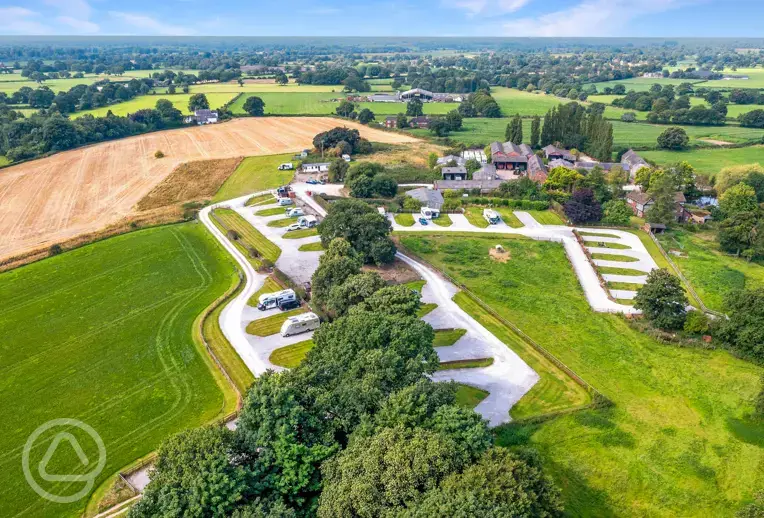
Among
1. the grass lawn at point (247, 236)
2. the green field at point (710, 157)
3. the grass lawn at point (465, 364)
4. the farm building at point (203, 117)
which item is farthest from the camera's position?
the farm building at point (203, 117)

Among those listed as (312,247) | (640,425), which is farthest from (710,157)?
(640,425)

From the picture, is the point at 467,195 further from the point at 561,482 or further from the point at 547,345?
the point at 561,482

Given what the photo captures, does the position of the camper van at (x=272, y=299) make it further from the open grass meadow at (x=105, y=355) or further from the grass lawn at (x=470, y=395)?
the grass lawn at (x=470, y=395)

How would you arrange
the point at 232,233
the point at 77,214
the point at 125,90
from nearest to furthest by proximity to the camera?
1. the point at 232,233
2. the point at 77,214
3. the point at 125,90

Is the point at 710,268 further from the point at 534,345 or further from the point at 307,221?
the point at 307,221

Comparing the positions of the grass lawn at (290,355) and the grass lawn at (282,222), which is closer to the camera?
the grass lawn at (290,355)

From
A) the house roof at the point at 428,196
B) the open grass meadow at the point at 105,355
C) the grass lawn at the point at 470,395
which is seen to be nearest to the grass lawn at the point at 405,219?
the house roof at the point at 428,196

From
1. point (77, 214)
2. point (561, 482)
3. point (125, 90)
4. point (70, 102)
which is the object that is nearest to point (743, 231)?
point (561, 482)

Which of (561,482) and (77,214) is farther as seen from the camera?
(77,214)
